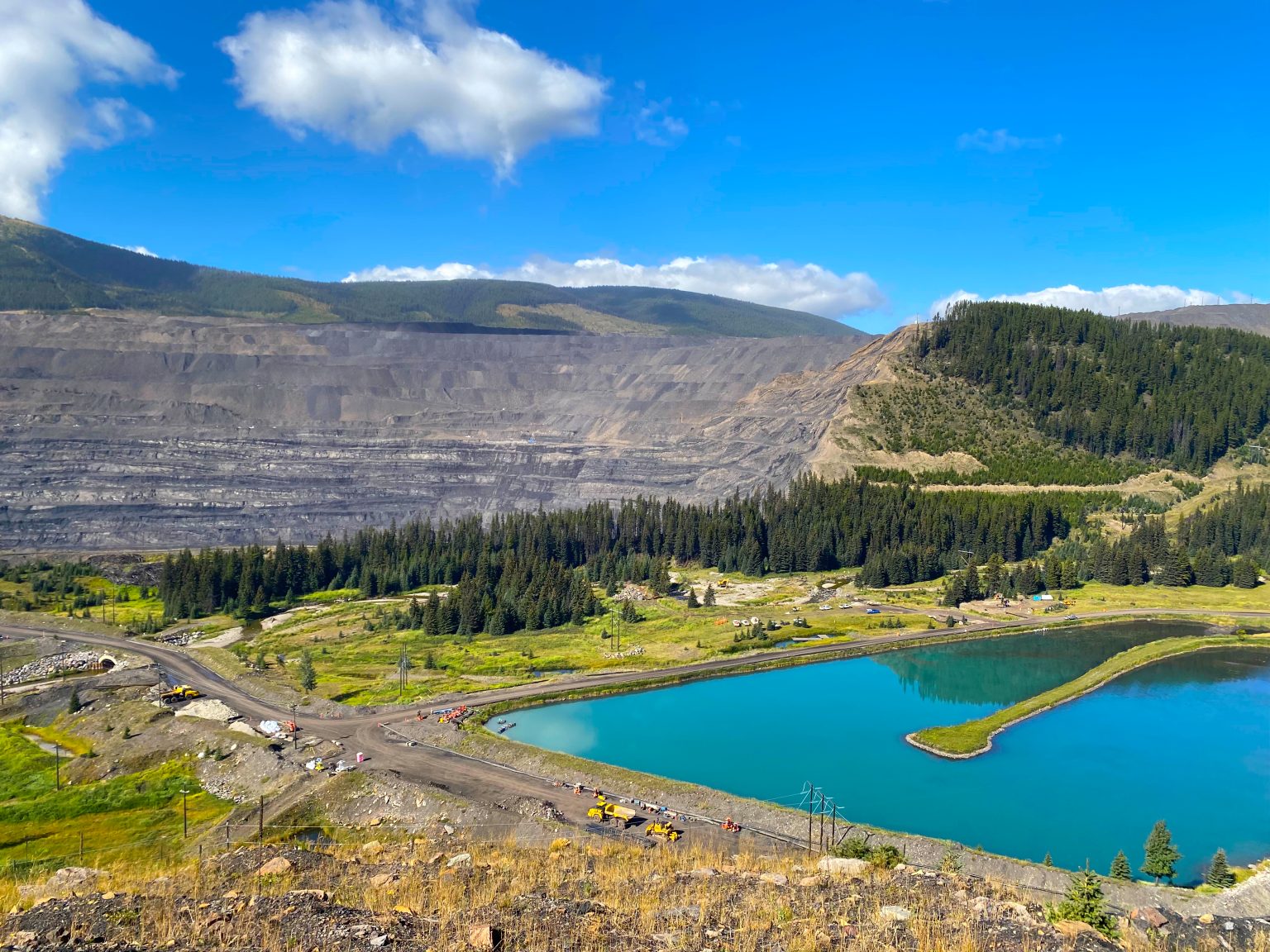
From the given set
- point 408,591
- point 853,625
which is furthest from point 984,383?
point 408,591

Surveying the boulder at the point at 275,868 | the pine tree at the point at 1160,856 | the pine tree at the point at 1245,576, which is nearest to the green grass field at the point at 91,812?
the boulder at the point at 275,868

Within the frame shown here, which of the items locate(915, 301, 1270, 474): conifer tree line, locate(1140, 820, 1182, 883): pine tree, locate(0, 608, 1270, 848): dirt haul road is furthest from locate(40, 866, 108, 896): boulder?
locate(915, 301, 1270, 474): conifer tree line

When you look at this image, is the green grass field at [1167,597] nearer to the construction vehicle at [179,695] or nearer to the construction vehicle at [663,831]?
the construction vehicle at [663,831]

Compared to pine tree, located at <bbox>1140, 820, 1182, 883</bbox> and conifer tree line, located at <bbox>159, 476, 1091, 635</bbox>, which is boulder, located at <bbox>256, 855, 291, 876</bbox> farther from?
conifer tree line, located at <bbox>159, 476, 1091, 635</bbox>

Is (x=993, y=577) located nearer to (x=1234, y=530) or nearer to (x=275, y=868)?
(x=1234, y=530)

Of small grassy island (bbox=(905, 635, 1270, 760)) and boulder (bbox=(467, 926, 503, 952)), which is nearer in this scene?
boulder (bbox=(467, 926, 503, 952))

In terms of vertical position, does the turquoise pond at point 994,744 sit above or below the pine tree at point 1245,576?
below
